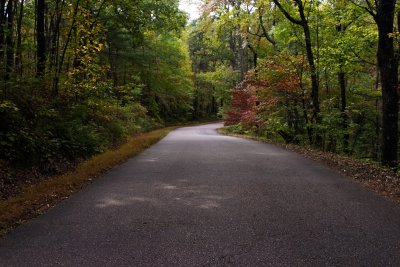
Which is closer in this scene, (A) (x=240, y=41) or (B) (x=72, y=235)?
(B) (x=72, y=235)

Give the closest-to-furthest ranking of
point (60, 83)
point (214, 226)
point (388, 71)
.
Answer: point (214, 226) → point (388, 71) → point (60, 83)

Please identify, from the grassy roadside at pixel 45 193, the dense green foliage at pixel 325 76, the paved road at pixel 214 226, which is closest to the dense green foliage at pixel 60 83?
the grassy roadside at pixel 45 193

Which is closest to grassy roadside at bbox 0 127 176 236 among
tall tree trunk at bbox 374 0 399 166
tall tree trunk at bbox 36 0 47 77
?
tall tree trunk at bbox 36 0 47 77

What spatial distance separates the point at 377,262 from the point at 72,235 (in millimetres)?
3677

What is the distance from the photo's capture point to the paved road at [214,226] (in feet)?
13.8

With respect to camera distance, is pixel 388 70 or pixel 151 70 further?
pixel 151 70

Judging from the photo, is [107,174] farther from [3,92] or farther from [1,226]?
[1,226]

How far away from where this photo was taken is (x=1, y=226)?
5.28 metres

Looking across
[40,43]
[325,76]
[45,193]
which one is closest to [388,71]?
[325,76]

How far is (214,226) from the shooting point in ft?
17.1

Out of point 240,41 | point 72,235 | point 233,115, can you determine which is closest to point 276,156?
point 72,235

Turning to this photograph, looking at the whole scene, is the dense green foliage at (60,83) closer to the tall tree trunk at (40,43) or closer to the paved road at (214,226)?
the tall tree trunk at (40,43)

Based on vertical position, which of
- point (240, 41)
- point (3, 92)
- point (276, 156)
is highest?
point (240, 41)

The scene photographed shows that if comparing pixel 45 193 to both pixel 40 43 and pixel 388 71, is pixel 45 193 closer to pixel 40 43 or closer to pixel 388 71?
pixel 40 43
